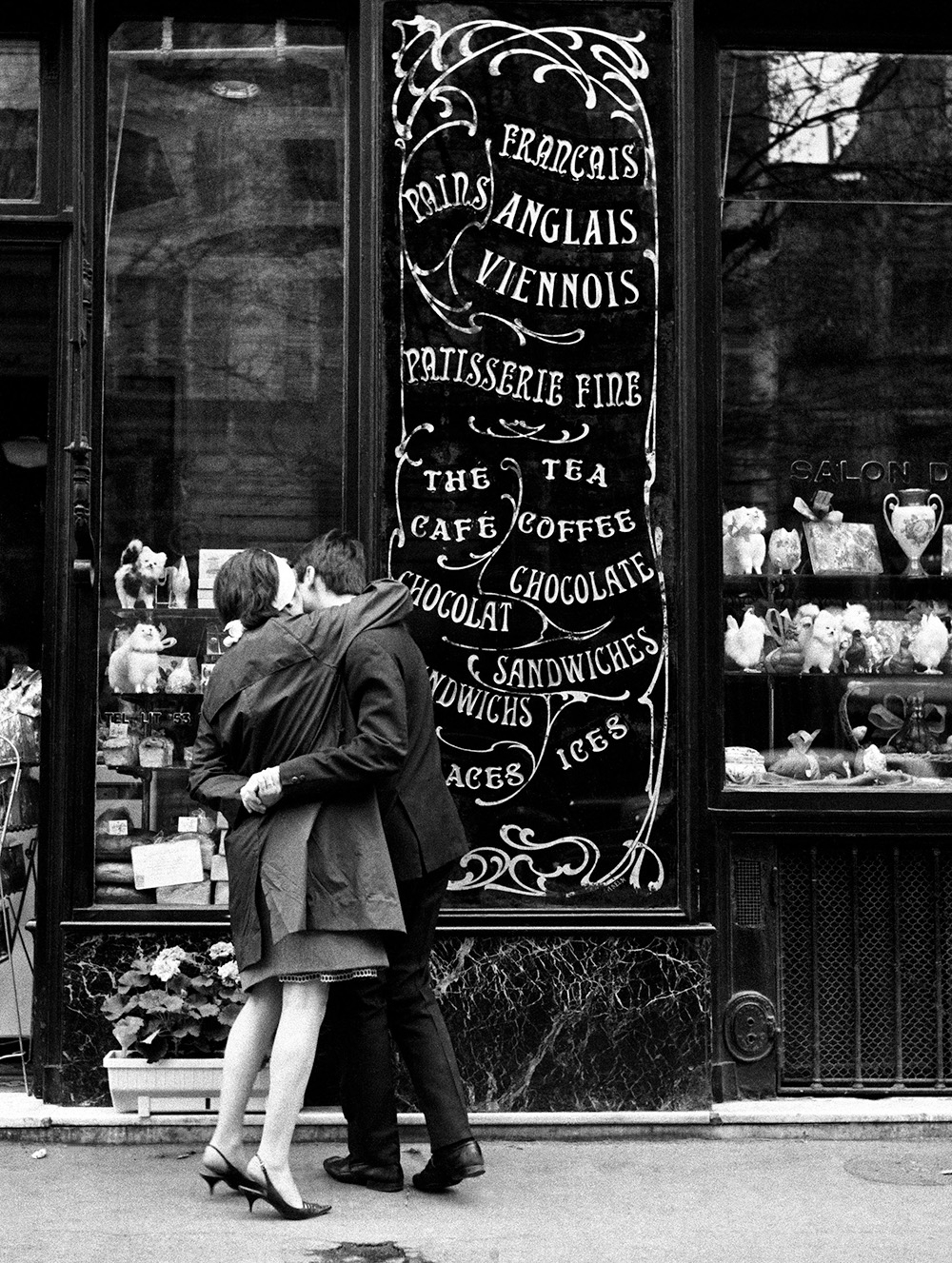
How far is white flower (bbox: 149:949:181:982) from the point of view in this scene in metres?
5.73

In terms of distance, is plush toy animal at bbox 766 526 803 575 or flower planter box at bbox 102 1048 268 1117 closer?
flower planter box at bbox 102 1048 268 1117

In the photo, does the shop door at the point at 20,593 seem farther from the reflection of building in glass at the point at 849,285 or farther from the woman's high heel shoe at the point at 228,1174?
the reflection of building in glass at the point at 849,285

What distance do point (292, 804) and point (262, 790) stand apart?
122 mm

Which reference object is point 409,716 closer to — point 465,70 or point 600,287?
point 600,287

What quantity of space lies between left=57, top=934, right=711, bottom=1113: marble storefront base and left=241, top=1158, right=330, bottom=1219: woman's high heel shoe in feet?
3.13

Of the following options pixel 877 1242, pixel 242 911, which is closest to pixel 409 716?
pixel 242 911

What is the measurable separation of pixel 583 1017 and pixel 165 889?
5.29 feet

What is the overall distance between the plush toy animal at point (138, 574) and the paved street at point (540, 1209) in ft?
6.54

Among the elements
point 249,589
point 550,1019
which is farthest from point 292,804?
point 550,1019

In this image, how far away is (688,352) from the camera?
6129 millimetres

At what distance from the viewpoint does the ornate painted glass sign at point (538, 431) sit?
600cm

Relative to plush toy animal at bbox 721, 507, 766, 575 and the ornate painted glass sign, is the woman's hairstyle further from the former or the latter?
plush toy animal at bbox 721, 507, 766, 575

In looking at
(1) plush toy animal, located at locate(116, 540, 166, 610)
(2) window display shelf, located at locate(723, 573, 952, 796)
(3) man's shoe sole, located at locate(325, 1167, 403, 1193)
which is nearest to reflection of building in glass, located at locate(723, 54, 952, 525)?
(2) window display shelf, located at locate(723, 573, 952, 796)

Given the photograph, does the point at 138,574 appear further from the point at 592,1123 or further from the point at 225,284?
the point at 592,1123
